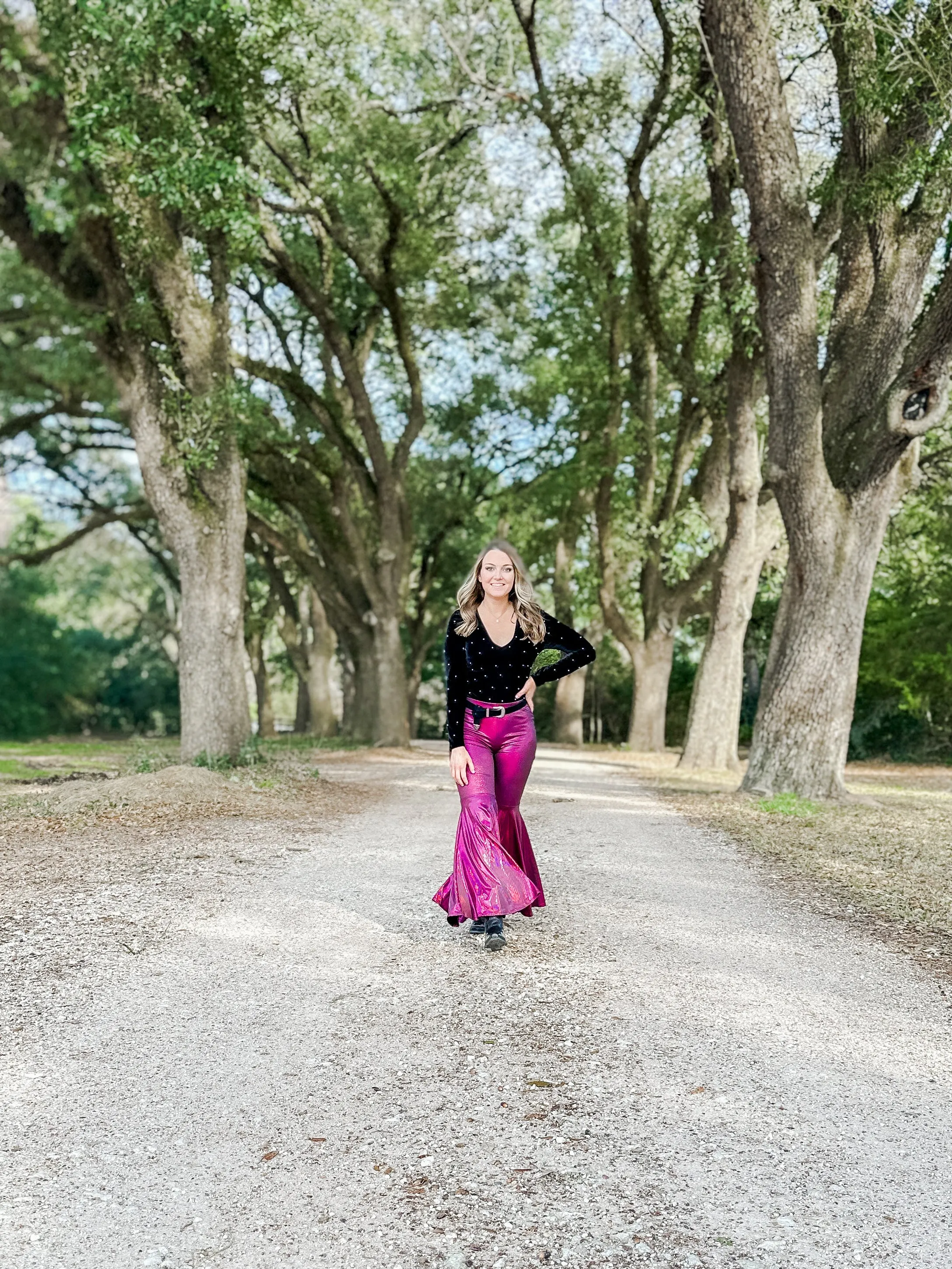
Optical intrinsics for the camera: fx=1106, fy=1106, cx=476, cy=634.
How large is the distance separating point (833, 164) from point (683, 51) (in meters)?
3.66

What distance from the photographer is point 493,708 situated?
19.5 ft

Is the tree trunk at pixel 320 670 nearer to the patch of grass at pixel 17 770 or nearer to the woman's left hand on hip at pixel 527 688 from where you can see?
the patch of grass at pixel 17 770

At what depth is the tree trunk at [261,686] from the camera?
32344 mm

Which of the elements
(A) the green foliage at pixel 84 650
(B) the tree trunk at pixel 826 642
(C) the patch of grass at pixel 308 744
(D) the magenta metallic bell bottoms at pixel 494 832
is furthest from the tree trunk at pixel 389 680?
(A) the green foliage at pixel 84 650

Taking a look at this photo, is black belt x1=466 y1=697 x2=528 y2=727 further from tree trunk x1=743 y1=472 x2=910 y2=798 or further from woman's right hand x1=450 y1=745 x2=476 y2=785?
tree trunk x1=743 y1=472 x2=910 y2=798

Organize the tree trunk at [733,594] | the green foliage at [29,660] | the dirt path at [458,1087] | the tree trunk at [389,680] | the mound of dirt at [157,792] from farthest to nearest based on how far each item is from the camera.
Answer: the green foliage at [29,660], the tree trunk at [389,680], the tree trunk at [733,594], the mound of dirt at [157,792], the dirt path at [458,1087]

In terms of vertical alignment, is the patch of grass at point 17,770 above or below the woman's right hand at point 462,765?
below

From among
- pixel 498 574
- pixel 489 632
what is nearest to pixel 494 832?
pixel 489 632

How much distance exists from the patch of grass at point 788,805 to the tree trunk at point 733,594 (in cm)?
561

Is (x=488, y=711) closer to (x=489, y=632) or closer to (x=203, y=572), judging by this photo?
(x=489, y=632)

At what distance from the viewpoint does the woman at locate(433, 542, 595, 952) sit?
225 inches

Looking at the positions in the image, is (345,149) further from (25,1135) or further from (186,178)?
(25,1135)

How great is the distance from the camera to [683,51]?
15.0 metres

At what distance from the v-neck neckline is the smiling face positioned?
0.14 meters
